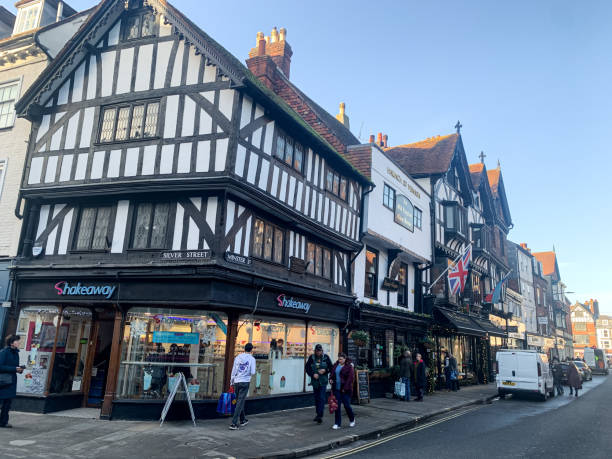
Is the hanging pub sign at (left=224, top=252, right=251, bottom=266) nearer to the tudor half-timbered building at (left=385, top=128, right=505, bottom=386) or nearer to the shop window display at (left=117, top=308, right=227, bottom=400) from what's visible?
the shop window display at (left=117, top=308, right=227, bottom=400)

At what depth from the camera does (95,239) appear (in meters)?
12.1

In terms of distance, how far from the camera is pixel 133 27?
518 inches

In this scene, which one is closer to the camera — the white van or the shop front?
the shop front

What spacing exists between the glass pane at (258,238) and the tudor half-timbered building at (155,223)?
60mm

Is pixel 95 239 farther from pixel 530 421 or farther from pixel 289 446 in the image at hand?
pixel 530 421

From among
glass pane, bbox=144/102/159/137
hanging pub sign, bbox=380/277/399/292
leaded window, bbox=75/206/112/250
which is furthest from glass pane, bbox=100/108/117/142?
hanging pub sign, bbox=380/277/399/292

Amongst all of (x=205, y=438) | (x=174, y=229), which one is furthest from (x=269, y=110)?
(x=205, y=438)

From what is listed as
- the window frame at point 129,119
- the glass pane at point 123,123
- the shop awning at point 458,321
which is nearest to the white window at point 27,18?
the window frame at point 129,119

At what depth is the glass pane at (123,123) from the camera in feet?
40.5

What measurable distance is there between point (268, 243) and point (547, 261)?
66095mm

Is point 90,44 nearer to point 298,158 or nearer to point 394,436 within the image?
point 298,158

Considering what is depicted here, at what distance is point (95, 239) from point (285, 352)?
6.43 m

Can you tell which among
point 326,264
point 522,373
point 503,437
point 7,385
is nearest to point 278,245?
point 326,264

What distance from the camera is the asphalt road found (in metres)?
8.52
